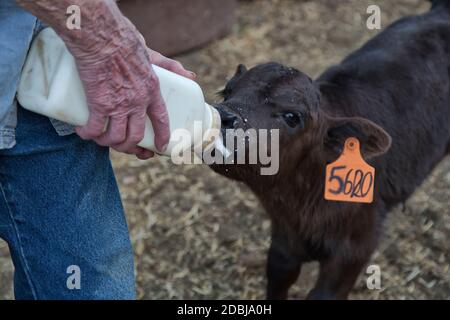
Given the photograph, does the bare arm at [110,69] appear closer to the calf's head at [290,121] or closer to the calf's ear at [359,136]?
the calf's head at [290,121]

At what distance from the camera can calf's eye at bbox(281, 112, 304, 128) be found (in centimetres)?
301

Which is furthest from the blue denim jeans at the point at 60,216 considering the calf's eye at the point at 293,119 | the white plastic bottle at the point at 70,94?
the calf's eye at the point at 293,119

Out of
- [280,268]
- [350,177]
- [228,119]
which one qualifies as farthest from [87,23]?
[280,268]

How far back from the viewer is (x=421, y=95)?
369cm

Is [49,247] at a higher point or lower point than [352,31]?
higher

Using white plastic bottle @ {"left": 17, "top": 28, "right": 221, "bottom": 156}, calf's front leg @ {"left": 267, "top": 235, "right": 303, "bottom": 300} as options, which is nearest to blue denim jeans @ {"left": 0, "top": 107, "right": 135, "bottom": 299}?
white plastic bottle @ {"left": 17, "top": 28, "right": 221, "bottom": 156}

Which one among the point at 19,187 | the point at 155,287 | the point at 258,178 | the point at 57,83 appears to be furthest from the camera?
the point at 155,287

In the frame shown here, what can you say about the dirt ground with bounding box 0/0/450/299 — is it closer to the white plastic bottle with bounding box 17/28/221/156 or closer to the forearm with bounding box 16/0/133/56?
the white plastic bottle with bounding box 17/28/221/156

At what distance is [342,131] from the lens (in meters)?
3.21

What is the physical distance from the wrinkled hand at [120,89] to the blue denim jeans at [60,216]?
0.88ft

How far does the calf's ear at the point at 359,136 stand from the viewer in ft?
10.1

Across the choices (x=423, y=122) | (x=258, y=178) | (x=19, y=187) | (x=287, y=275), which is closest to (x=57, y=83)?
(x=19, y=187)
